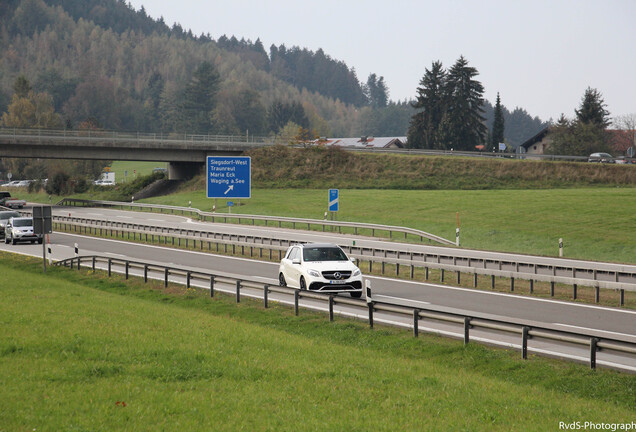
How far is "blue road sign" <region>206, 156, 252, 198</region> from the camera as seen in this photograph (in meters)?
56.0

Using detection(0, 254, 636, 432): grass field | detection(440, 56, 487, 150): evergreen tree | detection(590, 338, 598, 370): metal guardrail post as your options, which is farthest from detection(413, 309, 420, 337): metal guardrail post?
detection(440, 56, 487, 150): evergreen tree

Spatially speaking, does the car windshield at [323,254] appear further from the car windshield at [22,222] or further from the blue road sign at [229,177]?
the blue road sign at [229,177]

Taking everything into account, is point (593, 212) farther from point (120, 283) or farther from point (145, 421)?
point (145, 421)

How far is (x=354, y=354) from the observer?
1298 cm

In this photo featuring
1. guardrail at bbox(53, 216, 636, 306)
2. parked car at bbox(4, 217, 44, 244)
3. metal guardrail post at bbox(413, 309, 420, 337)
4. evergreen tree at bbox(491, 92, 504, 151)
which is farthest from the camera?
evergreen tree at bbox(491, 92, 504, 151)

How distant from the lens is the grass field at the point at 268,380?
28.6ft

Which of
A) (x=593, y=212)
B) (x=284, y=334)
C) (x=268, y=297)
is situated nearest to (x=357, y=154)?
(x=593, y=212)

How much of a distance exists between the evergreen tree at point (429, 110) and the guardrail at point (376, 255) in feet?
235

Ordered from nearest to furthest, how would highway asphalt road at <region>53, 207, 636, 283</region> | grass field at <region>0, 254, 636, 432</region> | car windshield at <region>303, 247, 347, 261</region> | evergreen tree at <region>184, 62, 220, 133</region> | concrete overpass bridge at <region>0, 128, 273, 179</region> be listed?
grass field at <region>0, 254, 636, 432</region>, car windshield at <region>303, 247, 347, 261</region>, highway asphalt road at <region>53, 207, 636, 283</region>, concrete overpass bridge at <region>0, 128, 273, 179</region>, evergreen tree at <region>184, 62, 220, 133</region>

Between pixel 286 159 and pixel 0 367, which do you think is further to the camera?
pixel 286 159

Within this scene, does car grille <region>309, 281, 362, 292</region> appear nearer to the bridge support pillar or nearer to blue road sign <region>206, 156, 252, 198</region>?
blue road sign <region>206, 156, 252, 198</region>

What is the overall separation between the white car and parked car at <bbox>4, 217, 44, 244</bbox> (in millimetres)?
25896

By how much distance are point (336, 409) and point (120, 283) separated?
17.2 m

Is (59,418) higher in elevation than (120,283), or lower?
higher
